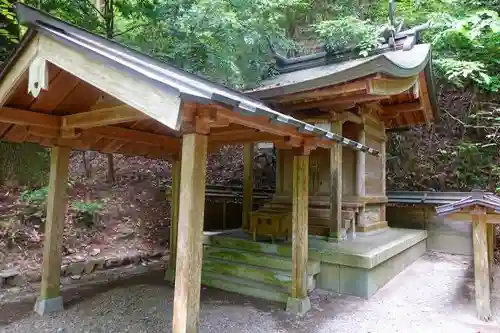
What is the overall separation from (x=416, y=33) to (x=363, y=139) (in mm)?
2930

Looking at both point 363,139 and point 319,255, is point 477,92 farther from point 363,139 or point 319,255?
point 319,255

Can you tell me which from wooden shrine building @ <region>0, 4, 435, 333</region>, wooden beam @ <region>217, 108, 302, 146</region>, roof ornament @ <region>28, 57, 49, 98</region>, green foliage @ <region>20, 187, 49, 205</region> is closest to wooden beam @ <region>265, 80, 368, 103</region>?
wooden shrine building @ <region>0, 4, 435, 333</region>

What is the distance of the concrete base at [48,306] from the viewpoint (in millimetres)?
4051

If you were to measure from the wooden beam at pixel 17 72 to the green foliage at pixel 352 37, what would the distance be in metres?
6.43

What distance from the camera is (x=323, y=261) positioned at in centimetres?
518

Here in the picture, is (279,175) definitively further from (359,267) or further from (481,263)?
(481,263)

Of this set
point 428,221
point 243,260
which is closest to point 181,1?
point 243,260

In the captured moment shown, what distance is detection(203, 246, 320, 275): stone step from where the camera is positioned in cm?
505

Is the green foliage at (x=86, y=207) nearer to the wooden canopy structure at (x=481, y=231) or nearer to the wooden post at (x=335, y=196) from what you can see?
the wooden post at (x=335, y=196)

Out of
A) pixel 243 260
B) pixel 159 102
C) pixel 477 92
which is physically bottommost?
pixel 243 260

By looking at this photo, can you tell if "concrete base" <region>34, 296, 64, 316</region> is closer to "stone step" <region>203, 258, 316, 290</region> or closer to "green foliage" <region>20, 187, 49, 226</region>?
"stone step" <region>203, 258, 316, 290</region>

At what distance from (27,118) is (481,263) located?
5753 mm

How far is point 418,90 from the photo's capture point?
283 inches

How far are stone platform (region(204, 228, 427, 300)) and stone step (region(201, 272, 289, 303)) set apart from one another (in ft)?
0.04
